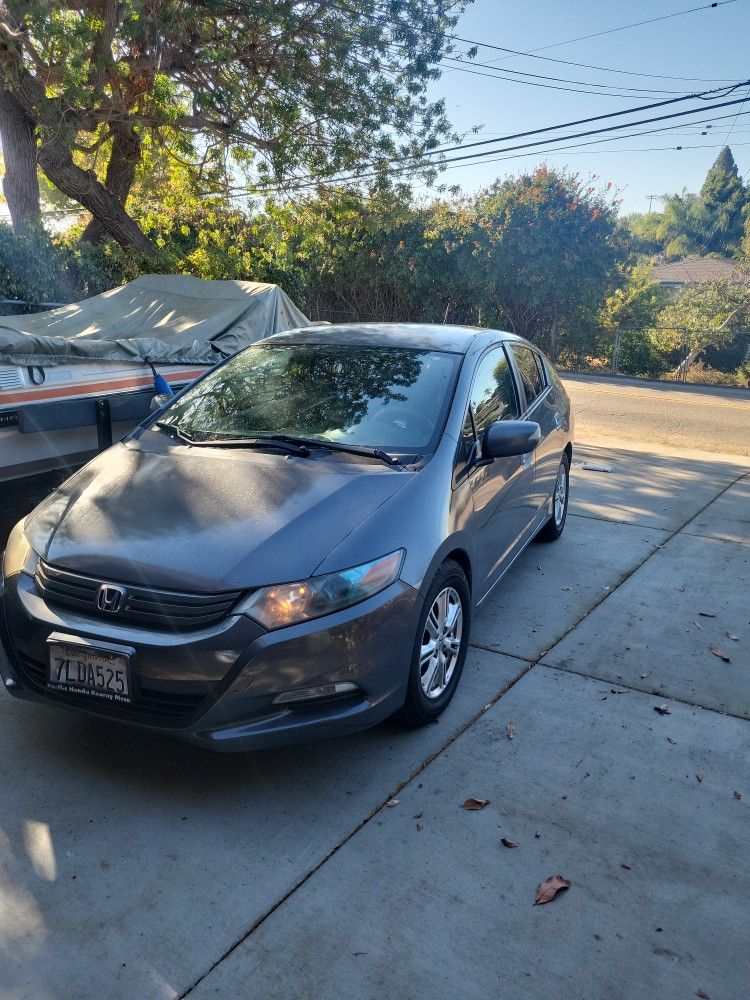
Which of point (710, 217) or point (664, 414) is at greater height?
point (710, 217)

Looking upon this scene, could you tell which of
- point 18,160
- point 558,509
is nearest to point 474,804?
point 558,509

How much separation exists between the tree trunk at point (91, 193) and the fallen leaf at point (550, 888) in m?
13.1

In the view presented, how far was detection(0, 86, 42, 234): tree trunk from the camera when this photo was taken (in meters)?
14.5

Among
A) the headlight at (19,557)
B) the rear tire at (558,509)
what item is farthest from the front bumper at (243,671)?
the rear tire at (558,509)

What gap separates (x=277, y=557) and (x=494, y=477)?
1.68m

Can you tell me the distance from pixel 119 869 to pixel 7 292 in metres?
12.1

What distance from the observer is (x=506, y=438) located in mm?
4207

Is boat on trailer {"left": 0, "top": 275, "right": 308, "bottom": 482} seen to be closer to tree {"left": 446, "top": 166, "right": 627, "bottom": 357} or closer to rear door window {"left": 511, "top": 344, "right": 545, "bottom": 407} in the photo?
rear door window {"left": 511, "top": 344, "right": 545, "bottom": 407}

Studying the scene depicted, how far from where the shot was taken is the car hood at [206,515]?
10.3 feet

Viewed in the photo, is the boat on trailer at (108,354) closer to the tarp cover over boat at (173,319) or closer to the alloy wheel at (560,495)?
the tarp cover over boat at (173,319)

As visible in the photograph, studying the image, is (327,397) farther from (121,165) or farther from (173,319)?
(121,165)

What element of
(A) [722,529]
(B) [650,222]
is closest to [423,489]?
(A) [722,529]

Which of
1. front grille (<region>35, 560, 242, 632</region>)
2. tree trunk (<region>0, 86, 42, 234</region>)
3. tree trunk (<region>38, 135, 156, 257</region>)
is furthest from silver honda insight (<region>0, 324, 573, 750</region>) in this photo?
tree trunk (<region>0, 86, 42, 234</region>)

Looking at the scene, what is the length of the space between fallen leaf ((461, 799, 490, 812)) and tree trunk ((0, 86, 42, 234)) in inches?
547
